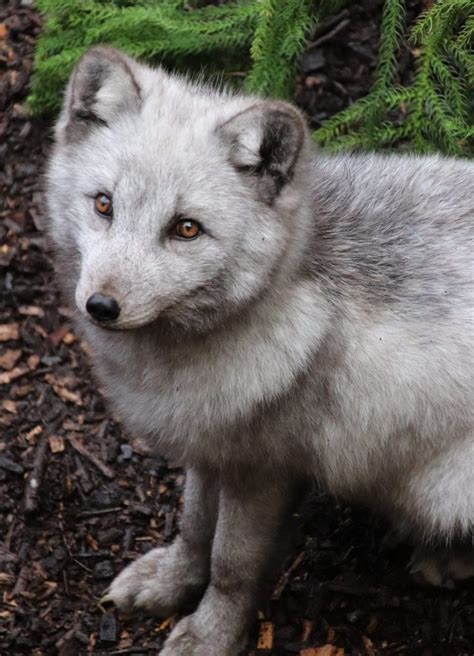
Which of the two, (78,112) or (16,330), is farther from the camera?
(16,330)

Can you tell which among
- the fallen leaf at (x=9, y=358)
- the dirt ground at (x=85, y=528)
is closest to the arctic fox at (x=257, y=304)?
the dirt ground at (x=85, y=528)

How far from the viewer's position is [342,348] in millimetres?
3754

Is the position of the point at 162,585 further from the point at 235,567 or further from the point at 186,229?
the point at 186,229

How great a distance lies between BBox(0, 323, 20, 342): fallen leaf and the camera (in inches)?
211

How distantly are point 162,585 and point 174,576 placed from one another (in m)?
0.07

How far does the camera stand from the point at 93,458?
5016mm

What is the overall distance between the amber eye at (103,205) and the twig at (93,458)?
6.42 feet

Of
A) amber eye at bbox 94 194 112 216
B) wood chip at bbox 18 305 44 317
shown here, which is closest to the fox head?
amber eye at bbox 94 194 112 216

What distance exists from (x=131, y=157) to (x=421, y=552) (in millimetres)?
2413

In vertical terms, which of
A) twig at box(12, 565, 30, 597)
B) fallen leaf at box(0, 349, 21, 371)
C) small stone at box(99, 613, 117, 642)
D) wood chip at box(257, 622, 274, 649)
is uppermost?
fallen leaf at box(0, 349, 21, 371)

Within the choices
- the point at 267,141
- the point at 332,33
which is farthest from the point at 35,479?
the point at 332,33

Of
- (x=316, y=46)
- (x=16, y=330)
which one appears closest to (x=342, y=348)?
(x=16, y=330)

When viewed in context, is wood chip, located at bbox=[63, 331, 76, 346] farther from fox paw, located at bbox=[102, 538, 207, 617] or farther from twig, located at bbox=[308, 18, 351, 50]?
twig, located at bbox=[308, 18, 351, 50]

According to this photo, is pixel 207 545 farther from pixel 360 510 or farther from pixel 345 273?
pixel 345 273
